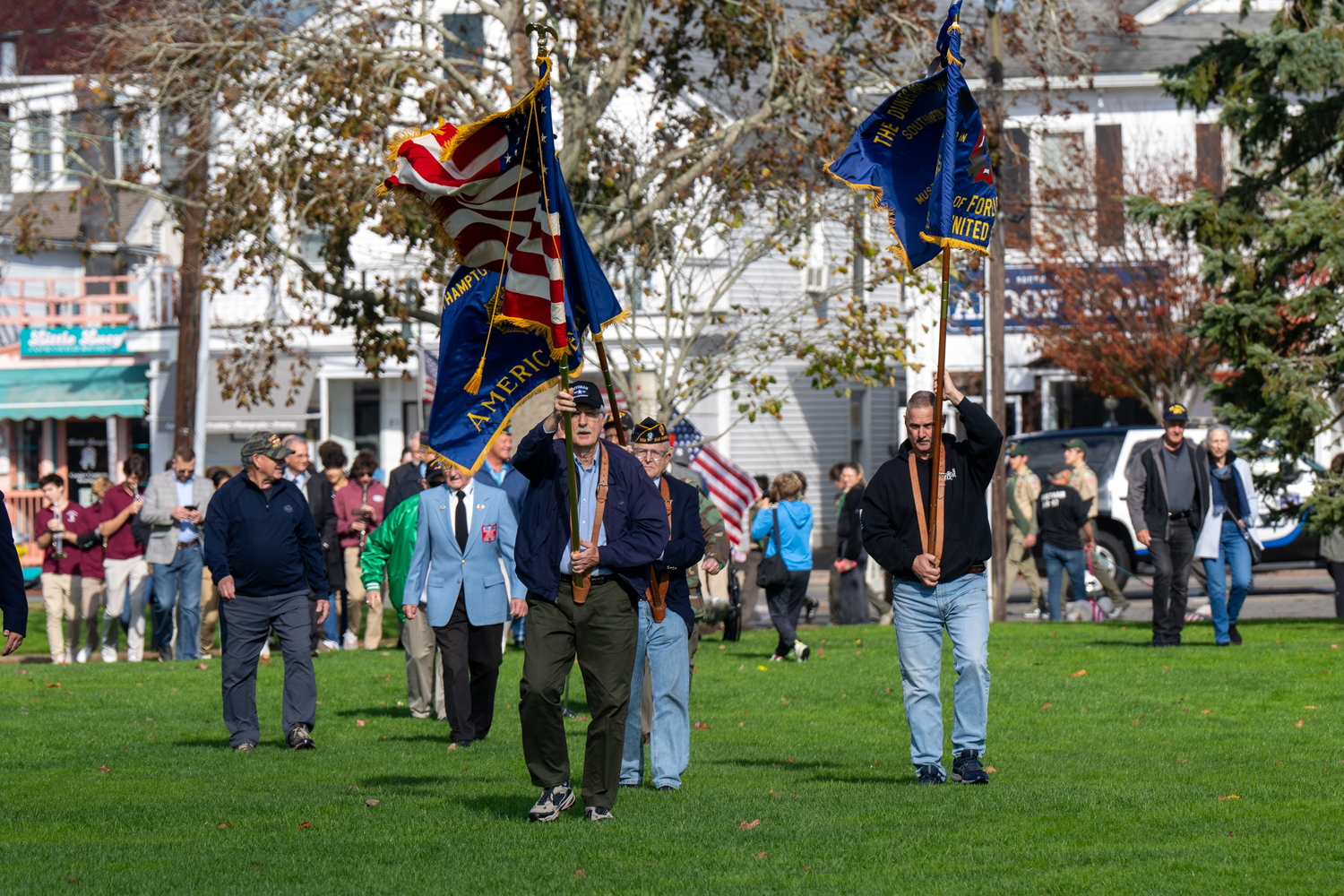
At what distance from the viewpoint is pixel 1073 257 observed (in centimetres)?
3519

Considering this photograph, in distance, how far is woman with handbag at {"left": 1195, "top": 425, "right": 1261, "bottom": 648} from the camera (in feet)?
50.0

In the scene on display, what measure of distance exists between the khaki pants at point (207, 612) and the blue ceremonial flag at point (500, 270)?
11.4 metres

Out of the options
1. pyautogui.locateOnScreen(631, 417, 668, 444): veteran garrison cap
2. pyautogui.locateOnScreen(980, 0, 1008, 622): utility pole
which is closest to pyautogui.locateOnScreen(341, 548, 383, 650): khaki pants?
pyautogui.locateOnScreen(980, 0, 1008, 622): utility pole

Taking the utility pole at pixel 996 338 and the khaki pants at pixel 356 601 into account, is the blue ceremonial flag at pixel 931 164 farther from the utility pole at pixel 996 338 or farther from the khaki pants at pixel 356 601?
the utility pole at pixel 996 338

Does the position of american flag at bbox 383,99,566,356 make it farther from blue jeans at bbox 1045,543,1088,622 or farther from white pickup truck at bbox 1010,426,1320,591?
white pickup truck at bbox 1010,426,1320,591

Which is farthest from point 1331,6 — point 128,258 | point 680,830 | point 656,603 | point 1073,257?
point 128,258

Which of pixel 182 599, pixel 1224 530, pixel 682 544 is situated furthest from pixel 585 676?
pixel 182 599

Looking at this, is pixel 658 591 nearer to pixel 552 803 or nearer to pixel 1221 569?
pixel 552 803

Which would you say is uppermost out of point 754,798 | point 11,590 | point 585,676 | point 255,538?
point 255,538

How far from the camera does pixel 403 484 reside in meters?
17.8

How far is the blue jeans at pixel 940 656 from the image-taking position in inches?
342

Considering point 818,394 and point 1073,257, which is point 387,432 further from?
point 1073,257

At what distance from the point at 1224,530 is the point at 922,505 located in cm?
773

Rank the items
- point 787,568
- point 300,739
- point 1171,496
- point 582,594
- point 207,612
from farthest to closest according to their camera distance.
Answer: point 207,612, point 787,568, point 1171,496, point 300,739, point 582,594
